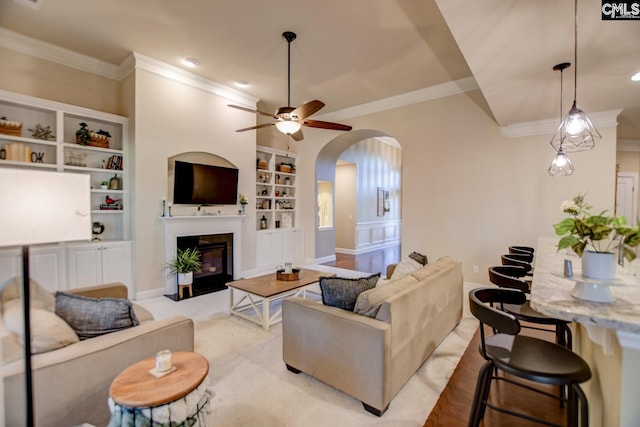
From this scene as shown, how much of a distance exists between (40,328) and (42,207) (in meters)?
0.75

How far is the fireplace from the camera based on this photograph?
15.9 ft

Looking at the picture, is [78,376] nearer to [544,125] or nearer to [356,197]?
[544,125]

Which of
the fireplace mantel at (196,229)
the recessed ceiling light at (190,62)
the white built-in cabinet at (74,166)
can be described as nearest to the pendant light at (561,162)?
the recessed ceiling light at (190,62)

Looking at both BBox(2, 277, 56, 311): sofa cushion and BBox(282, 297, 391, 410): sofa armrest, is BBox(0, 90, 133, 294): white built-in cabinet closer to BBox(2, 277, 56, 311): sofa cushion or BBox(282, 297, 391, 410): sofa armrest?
BBox(2, 277, 56, 311): sofa cushion

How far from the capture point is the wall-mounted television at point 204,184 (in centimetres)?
475

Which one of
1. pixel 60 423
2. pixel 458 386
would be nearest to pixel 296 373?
pixel 458 386

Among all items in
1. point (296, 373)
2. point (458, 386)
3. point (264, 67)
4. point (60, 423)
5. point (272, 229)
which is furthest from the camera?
point (272, 229)

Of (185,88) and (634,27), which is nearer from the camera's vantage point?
(634,27)

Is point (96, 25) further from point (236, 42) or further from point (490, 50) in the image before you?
point (490, 50)

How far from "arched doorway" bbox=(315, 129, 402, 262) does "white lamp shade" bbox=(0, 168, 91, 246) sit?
5.83 metres

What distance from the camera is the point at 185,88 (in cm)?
482

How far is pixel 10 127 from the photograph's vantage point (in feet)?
12.0

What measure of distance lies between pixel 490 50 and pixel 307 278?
318 centimetres

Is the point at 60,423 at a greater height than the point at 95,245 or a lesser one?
lesser
